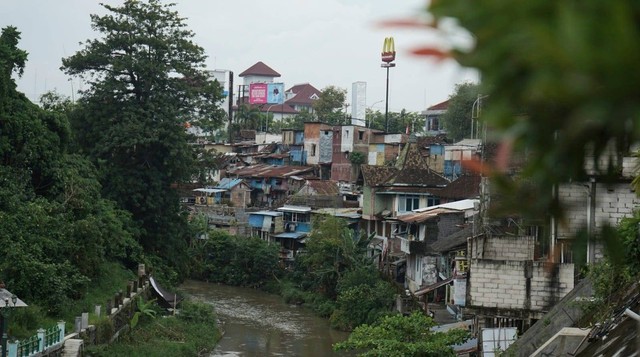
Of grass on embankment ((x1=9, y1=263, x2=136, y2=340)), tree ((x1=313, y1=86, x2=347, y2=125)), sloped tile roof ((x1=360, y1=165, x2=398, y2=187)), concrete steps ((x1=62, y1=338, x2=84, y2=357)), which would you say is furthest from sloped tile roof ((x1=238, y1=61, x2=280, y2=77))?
concrete steps ((x1=62, y1=338, x2=84, y2=357))

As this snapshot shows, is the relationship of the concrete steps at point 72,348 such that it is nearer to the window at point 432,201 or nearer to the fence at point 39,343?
the fence at point 39,343

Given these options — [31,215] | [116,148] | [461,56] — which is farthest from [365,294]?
[461,56]

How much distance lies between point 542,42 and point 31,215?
1880cm

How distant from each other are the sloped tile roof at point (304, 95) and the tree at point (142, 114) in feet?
186

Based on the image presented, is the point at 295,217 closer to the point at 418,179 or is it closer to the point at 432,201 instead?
the point at 418,179

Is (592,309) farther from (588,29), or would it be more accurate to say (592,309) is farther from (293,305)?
(293,305)

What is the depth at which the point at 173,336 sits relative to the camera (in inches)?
874

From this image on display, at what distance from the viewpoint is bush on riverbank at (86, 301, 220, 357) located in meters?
18.8

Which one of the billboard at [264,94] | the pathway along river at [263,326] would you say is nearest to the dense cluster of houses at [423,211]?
the pathway along river at [263,326]

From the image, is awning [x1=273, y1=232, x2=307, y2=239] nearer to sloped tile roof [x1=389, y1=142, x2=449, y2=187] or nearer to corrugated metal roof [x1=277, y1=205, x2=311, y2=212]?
corrugated metal roof [x1=277, y1=205, x2=311, y2=212]

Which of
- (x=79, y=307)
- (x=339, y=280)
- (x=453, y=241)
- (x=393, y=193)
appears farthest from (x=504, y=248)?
(x=393, y=193)

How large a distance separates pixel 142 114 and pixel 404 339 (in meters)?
13.8

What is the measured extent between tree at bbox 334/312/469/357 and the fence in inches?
164

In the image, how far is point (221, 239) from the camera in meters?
35.2
